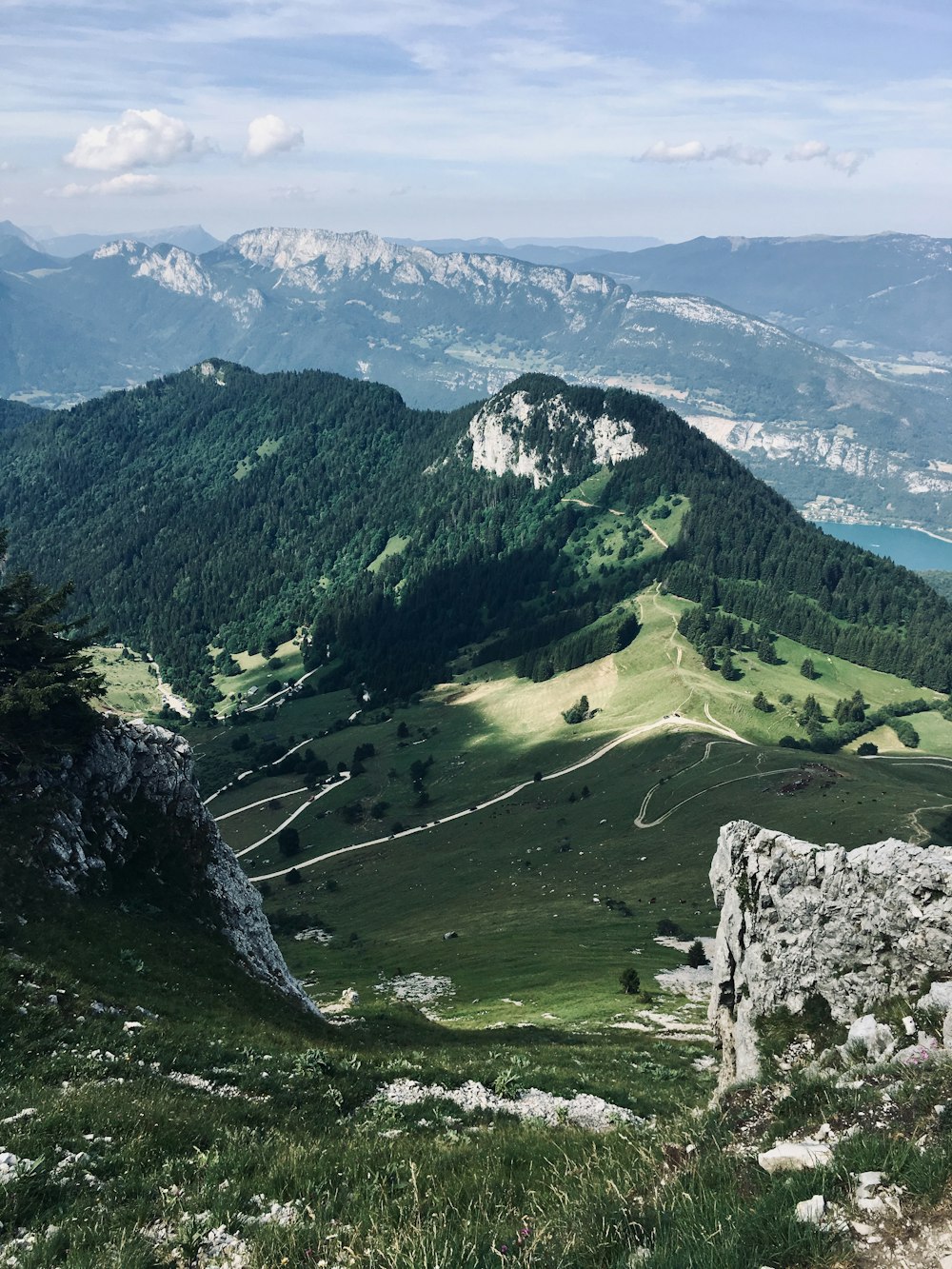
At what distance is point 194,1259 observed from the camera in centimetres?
995

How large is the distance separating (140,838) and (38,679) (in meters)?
9.55

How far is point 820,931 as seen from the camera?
80.0 ft

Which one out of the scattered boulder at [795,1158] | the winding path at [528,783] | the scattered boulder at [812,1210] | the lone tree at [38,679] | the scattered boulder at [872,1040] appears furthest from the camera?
the winding path at [528,783]

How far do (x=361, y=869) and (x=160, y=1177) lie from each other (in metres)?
135

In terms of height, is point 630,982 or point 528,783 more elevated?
point 630,982

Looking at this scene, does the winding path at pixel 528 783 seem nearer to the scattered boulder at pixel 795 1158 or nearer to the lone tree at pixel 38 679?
the lone tree at pixel 38 679

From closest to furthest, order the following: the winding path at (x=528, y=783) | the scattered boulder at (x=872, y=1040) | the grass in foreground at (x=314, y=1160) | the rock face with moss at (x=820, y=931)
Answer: the grass in foreground at (x=314, y=1160), the scattered boulder at (x=872, y=1040), the rock face with moss at (x=820, y=931), the winding path at (x=528, y=783)

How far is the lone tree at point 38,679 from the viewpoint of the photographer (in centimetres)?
3681

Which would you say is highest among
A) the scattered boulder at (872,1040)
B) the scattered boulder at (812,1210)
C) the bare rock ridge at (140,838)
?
the scattered boulder at (812,1210)

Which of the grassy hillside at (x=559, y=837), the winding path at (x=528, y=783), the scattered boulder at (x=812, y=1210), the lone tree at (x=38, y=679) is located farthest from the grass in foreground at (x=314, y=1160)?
the winding path at (x=528, y=783)

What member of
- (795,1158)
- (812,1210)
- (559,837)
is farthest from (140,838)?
(559,837)

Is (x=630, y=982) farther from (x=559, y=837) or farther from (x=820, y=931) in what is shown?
(x=559, y=837)

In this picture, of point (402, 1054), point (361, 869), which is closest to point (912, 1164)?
point (402, 1054)

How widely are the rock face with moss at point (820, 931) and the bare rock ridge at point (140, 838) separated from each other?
2163 centimetres
